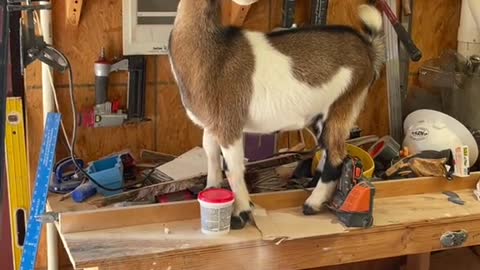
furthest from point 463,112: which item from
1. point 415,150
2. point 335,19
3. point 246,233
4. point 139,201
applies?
point 139,201

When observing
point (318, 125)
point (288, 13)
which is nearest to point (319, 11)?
point (288, 13)

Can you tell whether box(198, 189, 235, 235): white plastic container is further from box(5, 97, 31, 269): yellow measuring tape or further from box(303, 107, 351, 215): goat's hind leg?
box(5, 97, 31, 269): yellow measuring tape

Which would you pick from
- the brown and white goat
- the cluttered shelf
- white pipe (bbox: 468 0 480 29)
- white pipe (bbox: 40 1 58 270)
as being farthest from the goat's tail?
white pipe (bbox: 40 1 58 270)

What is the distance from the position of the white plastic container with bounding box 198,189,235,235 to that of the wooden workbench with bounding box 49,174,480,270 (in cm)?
2

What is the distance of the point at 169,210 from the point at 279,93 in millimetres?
401

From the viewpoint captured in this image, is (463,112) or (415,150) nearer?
(415,150)

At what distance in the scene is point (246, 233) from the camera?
155cm

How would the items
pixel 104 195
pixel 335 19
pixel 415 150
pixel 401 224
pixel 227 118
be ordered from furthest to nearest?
pixel 335 19
pixel 415 150
pixel 104 195
pixel 401 224
pixel 227 118

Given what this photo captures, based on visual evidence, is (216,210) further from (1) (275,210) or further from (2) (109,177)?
(2) (109,177)

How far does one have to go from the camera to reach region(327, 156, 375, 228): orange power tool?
158 centimetres

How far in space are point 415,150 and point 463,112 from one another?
12.7 inches

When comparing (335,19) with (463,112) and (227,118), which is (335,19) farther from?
(227,118)

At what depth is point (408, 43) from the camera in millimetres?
1939

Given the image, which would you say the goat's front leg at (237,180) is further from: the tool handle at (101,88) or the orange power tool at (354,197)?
the tool handle at (101,88)
